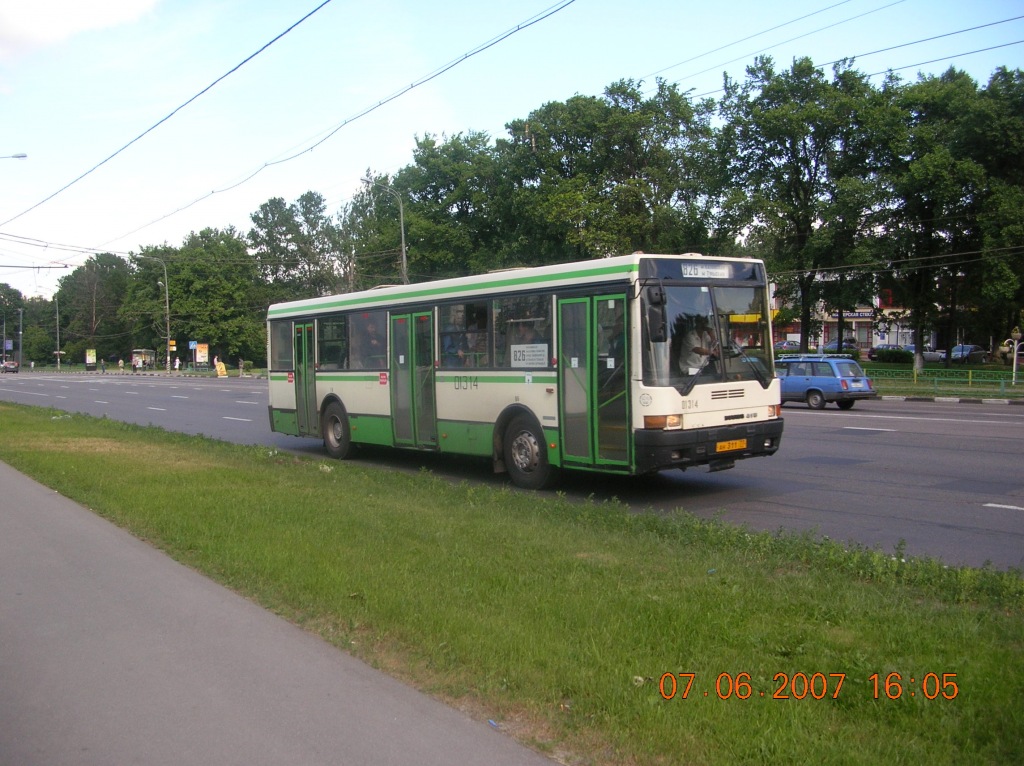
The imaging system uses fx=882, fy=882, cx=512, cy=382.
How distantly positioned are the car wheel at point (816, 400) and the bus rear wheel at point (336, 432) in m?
16.4

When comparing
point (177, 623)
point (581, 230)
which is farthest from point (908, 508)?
point (581, 230)

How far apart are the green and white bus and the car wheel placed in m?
16.3

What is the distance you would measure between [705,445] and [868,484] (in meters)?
2.73

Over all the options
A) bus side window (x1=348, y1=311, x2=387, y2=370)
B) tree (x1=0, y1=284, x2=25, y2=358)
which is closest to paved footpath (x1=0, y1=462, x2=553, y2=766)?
bus side window (x1=348, y1=311, x2=387, y2=370)

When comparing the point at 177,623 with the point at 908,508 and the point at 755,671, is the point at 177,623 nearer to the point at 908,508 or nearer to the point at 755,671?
the point at 755,671

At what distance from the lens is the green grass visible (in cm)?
399

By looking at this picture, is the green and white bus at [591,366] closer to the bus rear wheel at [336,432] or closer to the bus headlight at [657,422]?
the bus headlight at [657,422]

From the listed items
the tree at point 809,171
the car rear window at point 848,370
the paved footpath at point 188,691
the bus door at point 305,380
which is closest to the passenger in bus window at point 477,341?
the bus door at point 305,380

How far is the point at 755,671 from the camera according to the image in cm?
460

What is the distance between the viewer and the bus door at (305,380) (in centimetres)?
1714

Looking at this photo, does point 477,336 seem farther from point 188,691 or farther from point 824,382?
point 824,382

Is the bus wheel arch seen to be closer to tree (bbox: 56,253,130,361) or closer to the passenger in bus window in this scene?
the passenger in bus window

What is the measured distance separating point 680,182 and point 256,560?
4532 cm

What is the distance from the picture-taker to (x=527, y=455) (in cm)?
1225
